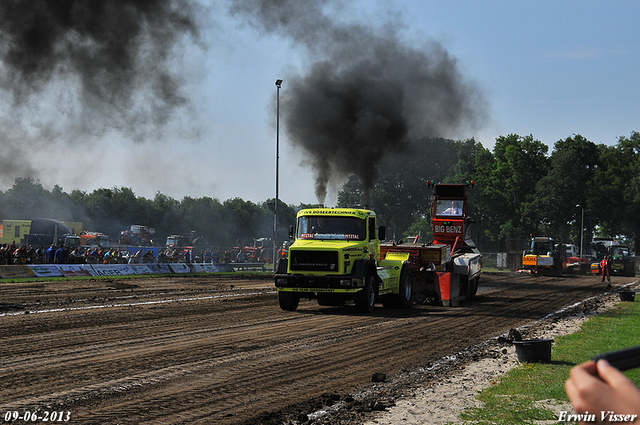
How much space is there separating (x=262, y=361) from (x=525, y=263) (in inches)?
1460

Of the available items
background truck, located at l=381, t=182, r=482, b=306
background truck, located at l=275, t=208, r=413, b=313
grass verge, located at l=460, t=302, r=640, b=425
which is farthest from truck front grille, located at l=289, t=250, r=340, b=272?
grass verge, located at l=460, t=302, r=640, b=425

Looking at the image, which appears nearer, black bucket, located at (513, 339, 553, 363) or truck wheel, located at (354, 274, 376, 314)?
black bucket, located at (513, 339, 553, 363)

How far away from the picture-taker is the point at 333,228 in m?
17.0

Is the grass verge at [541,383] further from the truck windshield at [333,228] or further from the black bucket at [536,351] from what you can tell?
the truck windshield at [333,228]

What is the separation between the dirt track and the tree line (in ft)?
150

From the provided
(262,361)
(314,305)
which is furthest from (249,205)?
(262,361)

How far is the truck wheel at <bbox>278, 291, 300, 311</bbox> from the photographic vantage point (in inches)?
659

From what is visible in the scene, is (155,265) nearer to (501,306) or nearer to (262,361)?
(501,306)

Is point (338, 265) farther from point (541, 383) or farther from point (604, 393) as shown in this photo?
point (604, 393)

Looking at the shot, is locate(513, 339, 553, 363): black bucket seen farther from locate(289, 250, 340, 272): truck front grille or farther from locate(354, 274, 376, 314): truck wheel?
locate(354, 274, 376, 314): truck wheel

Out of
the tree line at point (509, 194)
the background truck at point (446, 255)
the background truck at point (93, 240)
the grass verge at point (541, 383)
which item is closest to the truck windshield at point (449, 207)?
the background truck at point (446, 255)

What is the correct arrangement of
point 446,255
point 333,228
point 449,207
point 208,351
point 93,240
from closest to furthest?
point 208,351 < point 333,228 < point 446,255 < point 449,207 < point 93,240

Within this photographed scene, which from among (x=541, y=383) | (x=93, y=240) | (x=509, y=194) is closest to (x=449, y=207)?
(x=541, y=383)

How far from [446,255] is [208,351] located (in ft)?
38.3
